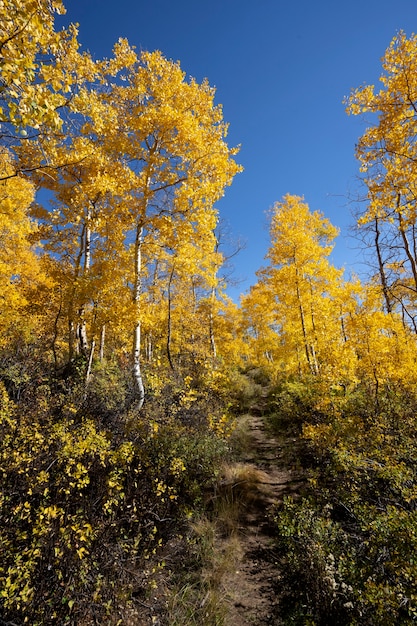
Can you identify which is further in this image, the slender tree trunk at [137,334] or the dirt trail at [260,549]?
the slender tree trunk at [137,334]

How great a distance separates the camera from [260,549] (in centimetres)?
476

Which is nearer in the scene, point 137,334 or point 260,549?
point 260,549

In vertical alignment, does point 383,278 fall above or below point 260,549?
above

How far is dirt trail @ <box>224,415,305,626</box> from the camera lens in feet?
12.1

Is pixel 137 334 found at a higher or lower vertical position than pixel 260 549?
higher

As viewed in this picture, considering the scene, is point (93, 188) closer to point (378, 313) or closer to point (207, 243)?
point (207, 243)

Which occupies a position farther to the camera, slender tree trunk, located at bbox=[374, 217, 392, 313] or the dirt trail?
slender tree trunk, located at bbox=[374, 217, 392, 313]

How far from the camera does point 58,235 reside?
392 inches

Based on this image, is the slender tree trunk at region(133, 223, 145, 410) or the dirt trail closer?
the dirt trail

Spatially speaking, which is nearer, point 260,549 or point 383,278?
point 260,549

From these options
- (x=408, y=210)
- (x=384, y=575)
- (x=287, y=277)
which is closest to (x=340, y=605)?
(x=384, y=575)

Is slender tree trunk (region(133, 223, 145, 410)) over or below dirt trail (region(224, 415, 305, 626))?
over

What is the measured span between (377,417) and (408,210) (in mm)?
4038

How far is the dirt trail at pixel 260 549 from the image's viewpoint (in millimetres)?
3678
